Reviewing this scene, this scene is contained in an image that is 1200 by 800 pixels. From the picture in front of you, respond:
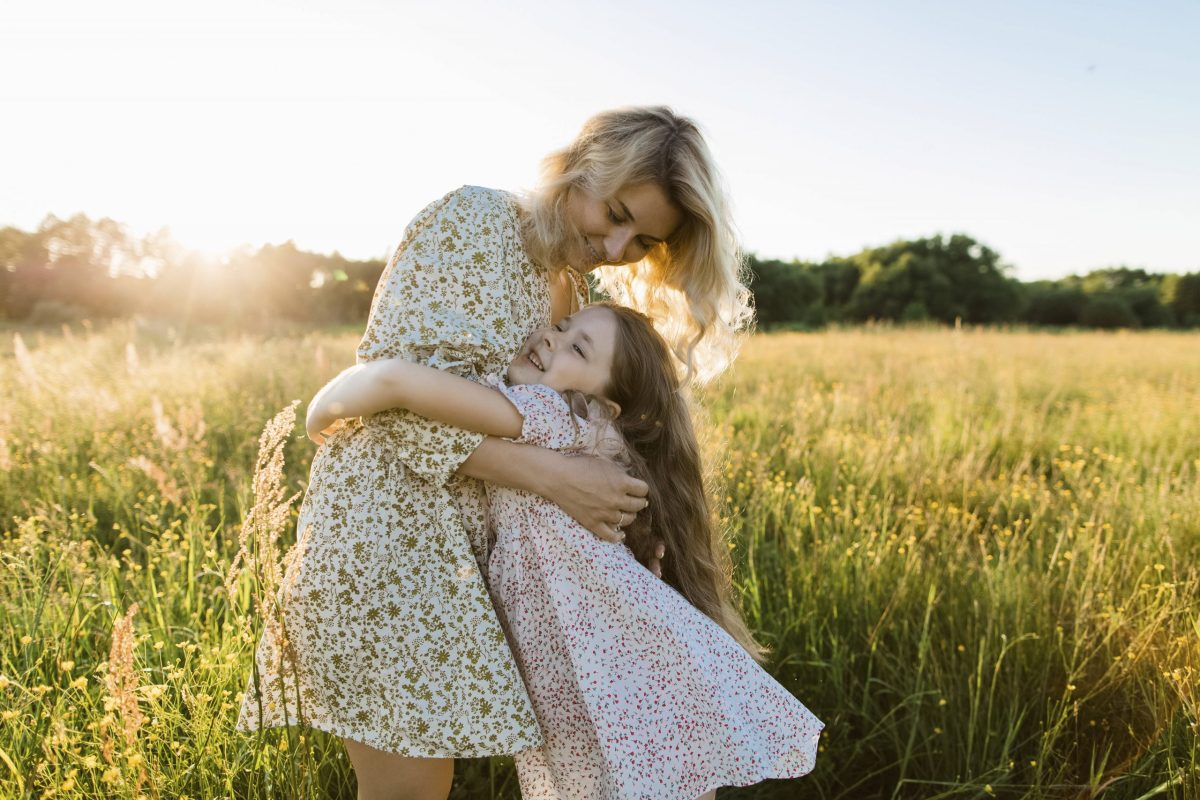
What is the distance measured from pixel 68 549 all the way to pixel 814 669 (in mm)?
2402

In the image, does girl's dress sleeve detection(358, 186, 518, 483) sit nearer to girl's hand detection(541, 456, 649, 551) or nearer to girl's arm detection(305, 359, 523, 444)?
girl's arm detection(305, 359, 523, 444)

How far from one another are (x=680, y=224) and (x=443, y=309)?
2.57 ft

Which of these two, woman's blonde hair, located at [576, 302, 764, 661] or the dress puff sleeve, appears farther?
woman's blonde hair, located at [576, 302, 764, 661]

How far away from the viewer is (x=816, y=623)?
2.77 metres

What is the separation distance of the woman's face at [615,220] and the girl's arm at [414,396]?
1.78 feet

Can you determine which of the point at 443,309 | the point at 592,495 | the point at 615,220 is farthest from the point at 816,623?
the point at 443,309

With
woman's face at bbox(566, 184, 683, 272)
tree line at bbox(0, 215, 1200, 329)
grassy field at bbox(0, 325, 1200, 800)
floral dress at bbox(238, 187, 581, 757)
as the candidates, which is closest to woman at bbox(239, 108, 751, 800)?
floral dress at bbox(238, 187, 581, 757)

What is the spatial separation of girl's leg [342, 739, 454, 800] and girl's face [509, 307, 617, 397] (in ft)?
2.78

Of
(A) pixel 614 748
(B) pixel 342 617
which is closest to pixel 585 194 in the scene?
(B) pixel 342 617

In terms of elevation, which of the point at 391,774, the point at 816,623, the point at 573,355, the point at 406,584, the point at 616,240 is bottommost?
the point at 816,623

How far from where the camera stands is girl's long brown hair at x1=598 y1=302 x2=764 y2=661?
72.8 inches

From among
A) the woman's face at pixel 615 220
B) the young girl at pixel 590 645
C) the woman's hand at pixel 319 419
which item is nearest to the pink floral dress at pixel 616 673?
the young girl at pixel 590 645

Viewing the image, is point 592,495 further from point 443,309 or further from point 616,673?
point 443,309

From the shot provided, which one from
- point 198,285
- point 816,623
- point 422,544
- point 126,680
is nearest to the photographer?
point 126,680
